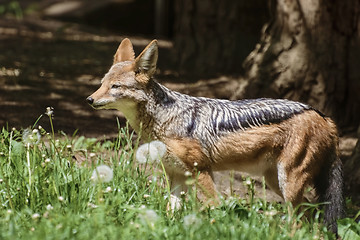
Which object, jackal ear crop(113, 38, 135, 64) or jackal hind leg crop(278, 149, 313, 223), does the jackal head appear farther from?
jackal hind leg crop(278, 149, 313, 223)

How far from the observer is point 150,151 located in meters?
5.02

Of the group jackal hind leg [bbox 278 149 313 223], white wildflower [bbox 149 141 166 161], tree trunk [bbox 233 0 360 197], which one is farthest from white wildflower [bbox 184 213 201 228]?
tree trunk [bbox 233 0 360 197]

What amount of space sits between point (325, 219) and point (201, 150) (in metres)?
1.28

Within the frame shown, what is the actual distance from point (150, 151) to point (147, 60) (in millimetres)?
870

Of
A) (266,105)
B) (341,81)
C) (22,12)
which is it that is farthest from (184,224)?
(22,12)

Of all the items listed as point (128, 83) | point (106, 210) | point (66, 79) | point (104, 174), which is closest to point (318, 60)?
point (128, 83)

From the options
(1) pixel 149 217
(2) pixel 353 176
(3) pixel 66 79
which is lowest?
(2) pixel 353 176

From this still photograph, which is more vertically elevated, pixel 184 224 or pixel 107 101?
pixel 107 101

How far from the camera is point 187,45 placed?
35.5ft

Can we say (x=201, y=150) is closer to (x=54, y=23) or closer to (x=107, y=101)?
(x=107, y=101)

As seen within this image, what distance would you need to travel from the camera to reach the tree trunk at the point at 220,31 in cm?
1045

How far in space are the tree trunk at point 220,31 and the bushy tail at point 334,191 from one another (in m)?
5.00

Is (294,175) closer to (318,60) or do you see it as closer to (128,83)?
(128,83)

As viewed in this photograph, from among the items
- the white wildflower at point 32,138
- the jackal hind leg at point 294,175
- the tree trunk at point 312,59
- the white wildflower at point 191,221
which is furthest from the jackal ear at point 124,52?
the tree trunk at point 312,59
